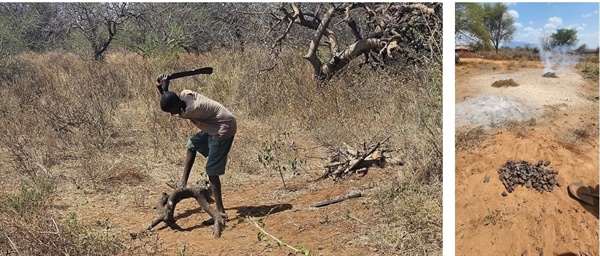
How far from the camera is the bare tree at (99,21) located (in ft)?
33.9

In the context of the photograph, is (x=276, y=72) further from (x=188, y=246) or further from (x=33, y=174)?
(x=188, y=246)

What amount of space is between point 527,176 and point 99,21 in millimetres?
9608

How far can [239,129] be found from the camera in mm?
5988

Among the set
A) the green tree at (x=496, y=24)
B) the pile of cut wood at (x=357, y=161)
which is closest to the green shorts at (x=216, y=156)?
the pile of cut wood at (x=357, y=161)

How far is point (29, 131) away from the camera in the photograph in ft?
17.8

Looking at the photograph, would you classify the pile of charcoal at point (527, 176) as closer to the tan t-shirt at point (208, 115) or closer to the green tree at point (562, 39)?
the green tree at point (562, 39)

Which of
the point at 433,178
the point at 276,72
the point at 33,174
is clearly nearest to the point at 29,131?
the point at 33,174

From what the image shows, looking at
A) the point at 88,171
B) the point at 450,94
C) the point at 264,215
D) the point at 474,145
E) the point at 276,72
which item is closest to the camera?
the point at 450,94

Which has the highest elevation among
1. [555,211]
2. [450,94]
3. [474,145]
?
[450,94]

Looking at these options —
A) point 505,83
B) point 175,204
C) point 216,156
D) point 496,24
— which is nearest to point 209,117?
point 216,156

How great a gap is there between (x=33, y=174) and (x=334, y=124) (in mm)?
3001

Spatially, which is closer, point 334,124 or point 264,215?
point 264,215

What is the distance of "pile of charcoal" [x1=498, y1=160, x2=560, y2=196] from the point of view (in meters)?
4.76

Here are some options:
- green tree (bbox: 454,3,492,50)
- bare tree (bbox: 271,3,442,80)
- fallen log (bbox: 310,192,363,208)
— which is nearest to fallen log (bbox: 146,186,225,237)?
fallen log (bbox: 310,192,363,208)
